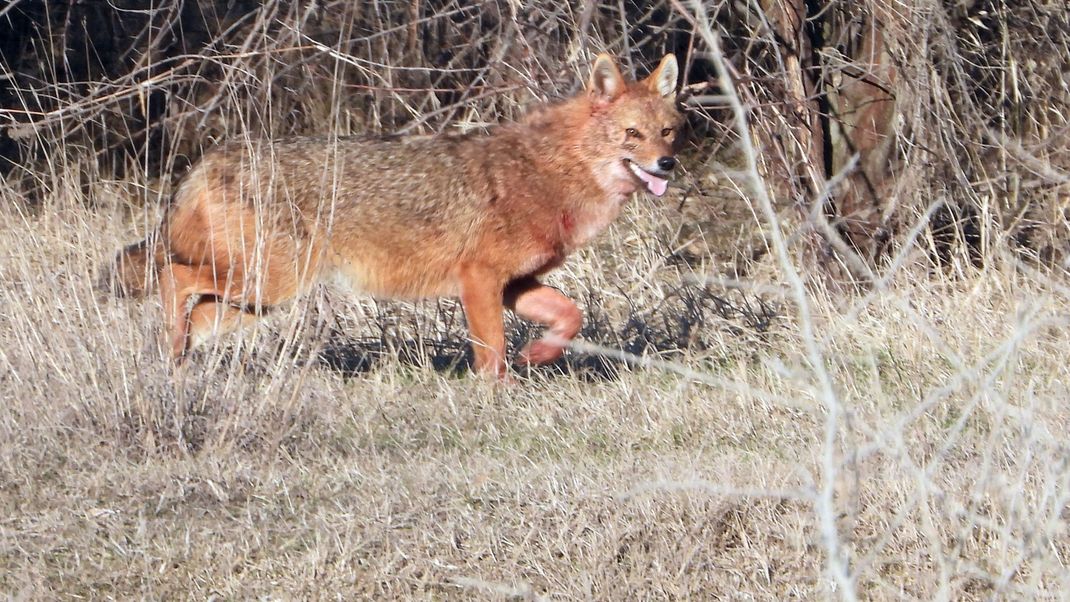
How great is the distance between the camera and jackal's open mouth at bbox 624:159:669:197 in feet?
23.1

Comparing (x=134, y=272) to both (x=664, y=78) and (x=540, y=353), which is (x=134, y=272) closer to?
(x=540, y=353)

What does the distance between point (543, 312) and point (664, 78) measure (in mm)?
1511

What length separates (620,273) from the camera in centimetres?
902

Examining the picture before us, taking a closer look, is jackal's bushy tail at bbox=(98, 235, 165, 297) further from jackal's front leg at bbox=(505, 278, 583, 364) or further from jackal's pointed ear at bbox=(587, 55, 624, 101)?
jackal's pointed ear at bbox=(587, 55, 624, 101)

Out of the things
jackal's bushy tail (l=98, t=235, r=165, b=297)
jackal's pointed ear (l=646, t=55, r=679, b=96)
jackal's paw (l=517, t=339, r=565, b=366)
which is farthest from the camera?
jackal's pointed ear (l=646, t=55, r=679, b=96)

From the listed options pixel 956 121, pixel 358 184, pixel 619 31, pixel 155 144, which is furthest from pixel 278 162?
pixel 155 144

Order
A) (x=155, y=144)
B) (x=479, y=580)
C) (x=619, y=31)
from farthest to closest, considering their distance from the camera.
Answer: (x=155, y=144) < (x=619, y=31) < (x=479, y=580)

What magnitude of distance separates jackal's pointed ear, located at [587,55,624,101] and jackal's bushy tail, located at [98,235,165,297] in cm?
239

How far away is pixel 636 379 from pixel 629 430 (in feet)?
2.70

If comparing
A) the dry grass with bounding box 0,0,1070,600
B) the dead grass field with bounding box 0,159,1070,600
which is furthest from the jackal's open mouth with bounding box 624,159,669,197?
the dead grass field with bounding box 0,159,1070,600

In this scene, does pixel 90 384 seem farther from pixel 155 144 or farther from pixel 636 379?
pixel 155 144

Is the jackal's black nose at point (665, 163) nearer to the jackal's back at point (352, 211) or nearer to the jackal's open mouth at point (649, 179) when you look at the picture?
the jackal's open mouth at point (649, 179)

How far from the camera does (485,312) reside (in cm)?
663

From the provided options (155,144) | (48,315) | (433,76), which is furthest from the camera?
(155,144)
